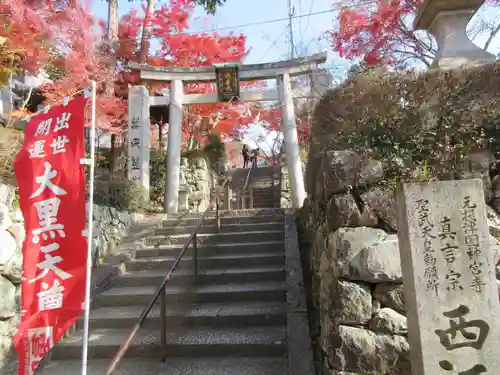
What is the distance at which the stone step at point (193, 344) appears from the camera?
4484 mm

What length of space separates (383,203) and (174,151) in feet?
27.2

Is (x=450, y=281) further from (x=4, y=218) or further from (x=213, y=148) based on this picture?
(x=213, y=148)

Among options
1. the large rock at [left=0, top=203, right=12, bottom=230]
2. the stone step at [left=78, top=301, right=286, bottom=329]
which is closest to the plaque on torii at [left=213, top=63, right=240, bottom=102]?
the stone step at [left=78, top=301, right=286, bottom=329]

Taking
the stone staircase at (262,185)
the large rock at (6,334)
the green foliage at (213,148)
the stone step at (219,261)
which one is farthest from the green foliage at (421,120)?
the green foliage at (213,148)

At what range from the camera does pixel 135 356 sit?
4.63 meters

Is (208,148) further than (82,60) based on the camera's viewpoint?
Yes

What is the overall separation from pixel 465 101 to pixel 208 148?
1282 centimetres

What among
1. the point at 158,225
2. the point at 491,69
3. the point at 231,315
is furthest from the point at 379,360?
the point at 158,225

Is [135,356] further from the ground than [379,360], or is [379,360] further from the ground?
[379,360]

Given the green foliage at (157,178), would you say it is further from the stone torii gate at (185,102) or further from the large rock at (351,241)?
the large rock at (351,241)

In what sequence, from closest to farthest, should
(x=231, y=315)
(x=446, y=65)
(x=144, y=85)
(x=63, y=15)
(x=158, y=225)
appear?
(x=446, y=65) → (x=231, y=315) → (x=158, y=225) → (x=63, y=15) → (x=144, y=85)

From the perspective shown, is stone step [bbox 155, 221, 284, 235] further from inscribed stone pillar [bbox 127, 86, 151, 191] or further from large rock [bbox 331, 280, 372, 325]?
large rock [bbox 331, 280, 372, 325]

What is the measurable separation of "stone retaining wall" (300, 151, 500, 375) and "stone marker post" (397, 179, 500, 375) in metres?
0.42

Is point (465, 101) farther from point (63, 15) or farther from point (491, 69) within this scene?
point (63, 15)
